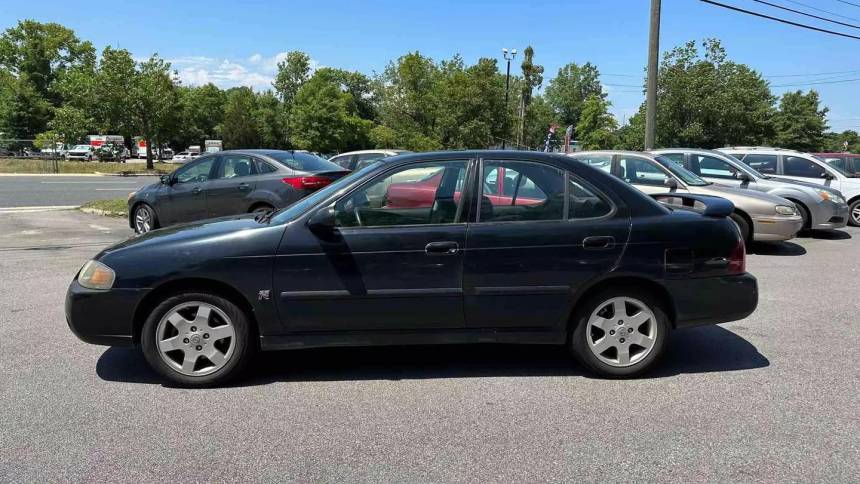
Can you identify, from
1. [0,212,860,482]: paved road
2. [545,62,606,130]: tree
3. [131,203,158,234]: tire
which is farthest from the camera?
[545,62,606,130]: tree

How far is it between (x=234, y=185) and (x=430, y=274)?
6.79m

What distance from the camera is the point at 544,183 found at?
4352 mm

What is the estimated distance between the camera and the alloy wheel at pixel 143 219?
36.3 feet

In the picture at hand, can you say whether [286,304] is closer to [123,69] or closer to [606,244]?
[606,244]

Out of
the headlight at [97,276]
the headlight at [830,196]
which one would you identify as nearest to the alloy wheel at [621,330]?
the headlight at [97,276]

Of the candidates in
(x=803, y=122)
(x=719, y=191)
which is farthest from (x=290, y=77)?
(x=719, y=191)

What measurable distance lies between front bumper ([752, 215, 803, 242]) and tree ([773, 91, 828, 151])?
58400 millimetres

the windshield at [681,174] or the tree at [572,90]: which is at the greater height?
the tree at [572,90]

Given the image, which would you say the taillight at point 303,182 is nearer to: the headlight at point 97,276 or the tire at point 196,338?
the headlight at point 97,276

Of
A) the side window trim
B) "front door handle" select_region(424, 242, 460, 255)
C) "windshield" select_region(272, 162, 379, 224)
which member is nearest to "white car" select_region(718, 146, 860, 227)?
the side window trim

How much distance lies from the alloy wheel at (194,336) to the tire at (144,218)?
24.7ft

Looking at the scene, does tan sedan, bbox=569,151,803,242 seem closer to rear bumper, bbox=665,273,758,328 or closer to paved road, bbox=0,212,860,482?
paved road, bbox=0,212,860,482

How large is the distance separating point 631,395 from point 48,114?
79.2 m

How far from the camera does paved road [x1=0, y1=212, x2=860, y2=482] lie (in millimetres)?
3152
